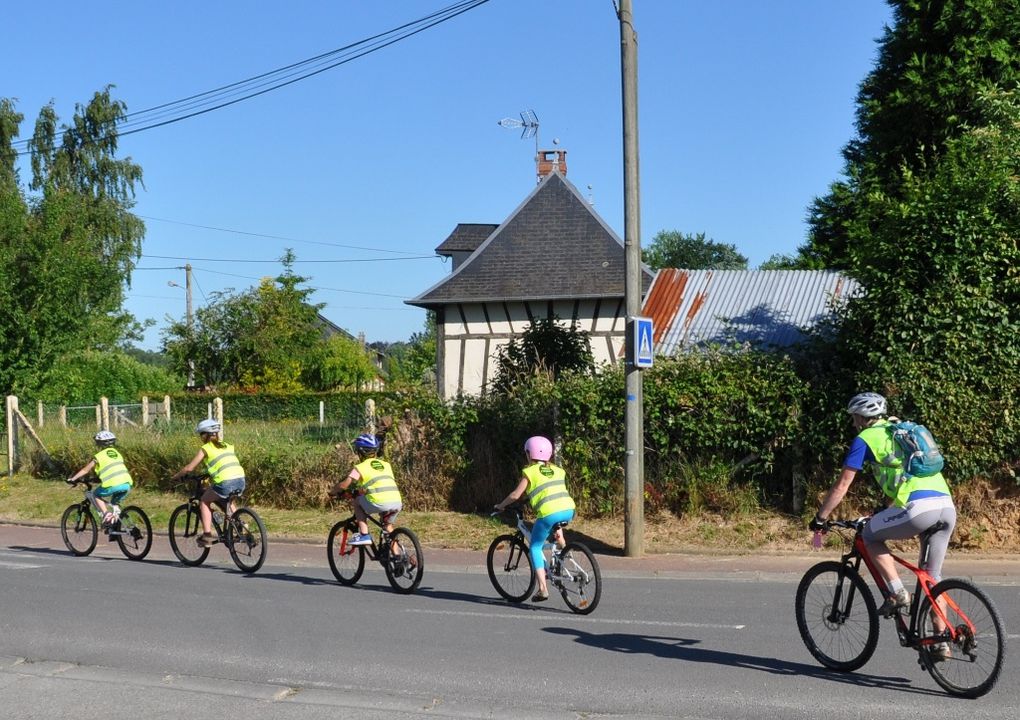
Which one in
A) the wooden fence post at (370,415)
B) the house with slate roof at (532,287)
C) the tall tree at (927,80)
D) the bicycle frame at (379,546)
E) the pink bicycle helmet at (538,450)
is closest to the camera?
the pink bicycle helmet at (538,450)

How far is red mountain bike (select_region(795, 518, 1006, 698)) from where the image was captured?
630 centimetres

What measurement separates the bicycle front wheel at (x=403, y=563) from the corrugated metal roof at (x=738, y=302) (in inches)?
361

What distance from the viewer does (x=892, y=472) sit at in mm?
6648

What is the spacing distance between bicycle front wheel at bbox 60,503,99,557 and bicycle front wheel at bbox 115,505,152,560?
591mm

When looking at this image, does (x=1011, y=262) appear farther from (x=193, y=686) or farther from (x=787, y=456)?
(x=193, y=686)

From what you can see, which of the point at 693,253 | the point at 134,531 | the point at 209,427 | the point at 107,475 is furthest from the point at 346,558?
the point at 693,253

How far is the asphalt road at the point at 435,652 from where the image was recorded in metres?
6.50

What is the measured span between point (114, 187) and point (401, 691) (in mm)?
44985

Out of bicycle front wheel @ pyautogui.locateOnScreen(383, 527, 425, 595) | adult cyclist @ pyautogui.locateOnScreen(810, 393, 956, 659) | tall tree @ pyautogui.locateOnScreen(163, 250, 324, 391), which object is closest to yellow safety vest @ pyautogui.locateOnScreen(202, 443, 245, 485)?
bicycle front wheel @ pyautogui.locateOnScreen(383, 527, 425, 595)

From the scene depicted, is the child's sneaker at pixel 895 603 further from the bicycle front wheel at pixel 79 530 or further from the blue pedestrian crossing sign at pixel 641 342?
the bicycle front wheel at pixel 79 530

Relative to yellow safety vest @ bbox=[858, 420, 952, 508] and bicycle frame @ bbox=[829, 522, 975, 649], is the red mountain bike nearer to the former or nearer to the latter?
bicycle frame @ bbox=[829, 522, 975, 649]

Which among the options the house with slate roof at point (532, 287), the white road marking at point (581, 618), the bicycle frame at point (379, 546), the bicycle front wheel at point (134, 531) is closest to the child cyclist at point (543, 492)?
the white road marking at point (581, 618)

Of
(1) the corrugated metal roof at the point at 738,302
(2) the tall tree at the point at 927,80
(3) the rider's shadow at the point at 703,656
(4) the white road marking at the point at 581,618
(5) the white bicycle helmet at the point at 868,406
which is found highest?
(2) the tall tree at the point at 927,80

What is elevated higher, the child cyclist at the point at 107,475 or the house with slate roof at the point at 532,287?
the house with slate roof at the point at 532,287
